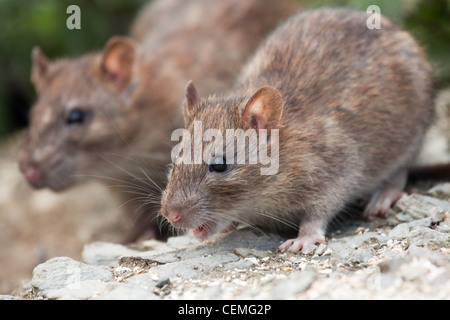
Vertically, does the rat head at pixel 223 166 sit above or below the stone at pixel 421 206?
above

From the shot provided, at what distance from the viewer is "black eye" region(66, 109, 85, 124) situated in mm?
6574

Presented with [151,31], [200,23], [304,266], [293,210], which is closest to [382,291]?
[304,266]

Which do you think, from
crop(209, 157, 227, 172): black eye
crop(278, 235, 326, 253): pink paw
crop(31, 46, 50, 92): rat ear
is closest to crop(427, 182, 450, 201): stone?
crop(278, 235, 326, 253): pink paw

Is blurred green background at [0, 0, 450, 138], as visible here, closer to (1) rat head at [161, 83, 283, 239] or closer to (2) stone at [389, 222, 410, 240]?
(2) stone at [389, 222, 410, 240]

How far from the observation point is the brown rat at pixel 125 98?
6469mm

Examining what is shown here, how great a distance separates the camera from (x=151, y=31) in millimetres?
8578

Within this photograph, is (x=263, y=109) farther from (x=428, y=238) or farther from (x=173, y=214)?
(x=428, y=238)

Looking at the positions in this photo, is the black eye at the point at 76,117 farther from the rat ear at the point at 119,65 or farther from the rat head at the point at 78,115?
the rat ear at the point at 119,65

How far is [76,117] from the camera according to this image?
259 inches

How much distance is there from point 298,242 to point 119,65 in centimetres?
329

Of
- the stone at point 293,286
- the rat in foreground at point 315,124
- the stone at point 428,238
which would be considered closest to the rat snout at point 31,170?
the rat in foreground at point 315,124

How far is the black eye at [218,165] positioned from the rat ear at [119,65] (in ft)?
9.27

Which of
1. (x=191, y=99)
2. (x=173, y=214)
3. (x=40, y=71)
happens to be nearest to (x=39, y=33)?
(x=40, y=71)

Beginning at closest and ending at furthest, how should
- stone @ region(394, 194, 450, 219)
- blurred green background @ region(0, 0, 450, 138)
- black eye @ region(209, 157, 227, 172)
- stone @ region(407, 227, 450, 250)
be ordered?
stone @ region(407, 227, 450, 250)
black eye @ region(209, 157, 227, 172)
stone @ region(394, 194, 450, 219)
blurred green background @ region(0, 0, 450, 138)
